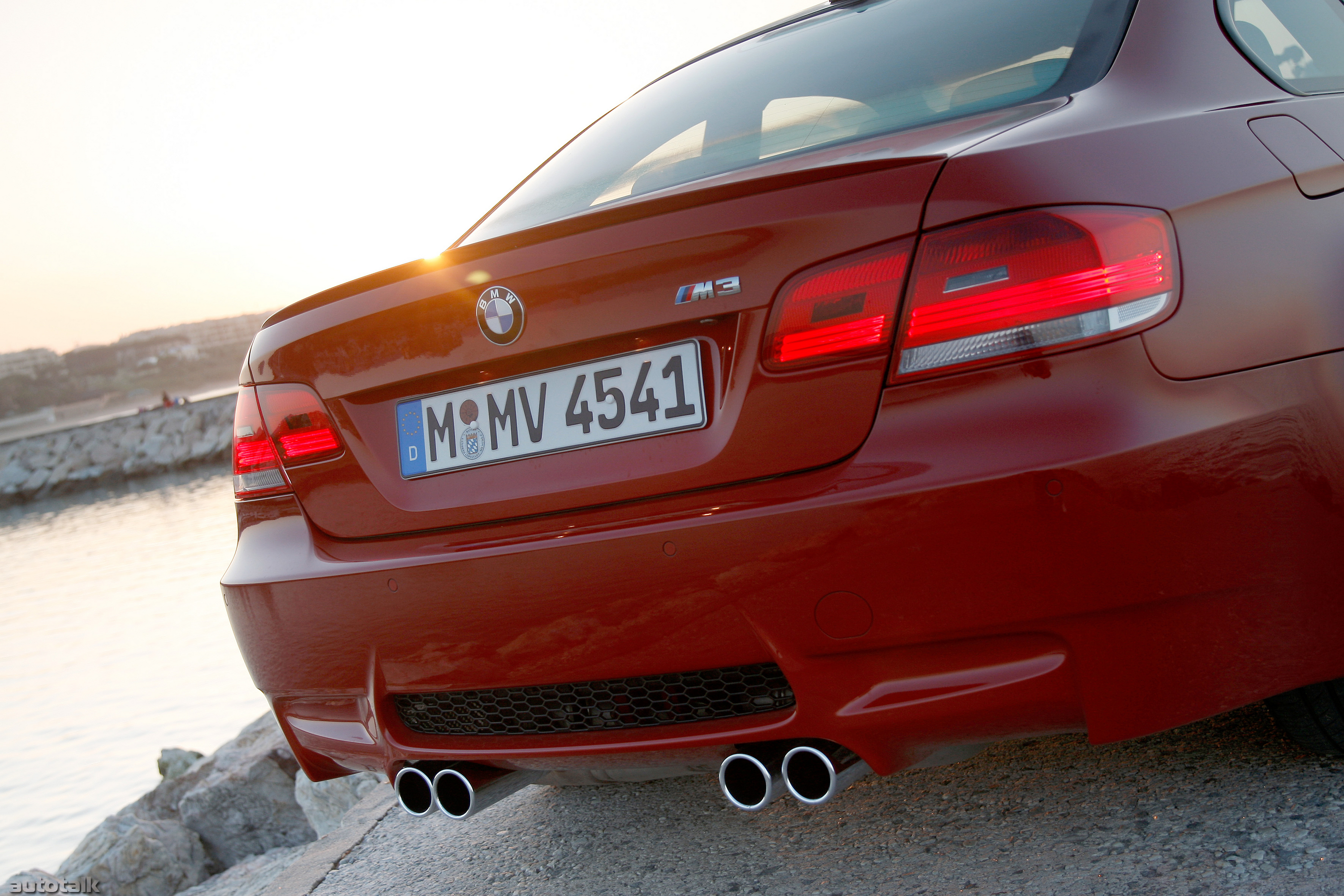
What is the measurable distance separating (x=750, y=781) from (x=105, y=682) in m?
6.72

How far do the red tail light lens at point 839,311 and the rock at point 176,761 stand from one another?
4.78 meters

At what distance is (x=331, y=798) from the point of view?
413 centimetres

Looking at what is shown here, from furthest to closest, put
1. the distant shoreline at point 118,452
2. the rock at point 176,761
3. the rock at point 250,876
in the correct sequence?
1. the distant shoreline at point 118,452
2. the rock at point 176,761
3. the rock at point 250,876

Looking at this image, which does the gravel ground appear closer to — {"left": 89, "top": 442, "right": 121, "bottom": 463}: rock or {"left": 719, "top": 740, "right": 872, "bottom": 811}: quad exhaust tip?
{"left": 719, "top": 740, "right": 872, "bottom": 811}: quad exhaust tip

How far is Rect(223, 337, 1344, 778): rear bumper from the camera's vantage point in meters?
1.31

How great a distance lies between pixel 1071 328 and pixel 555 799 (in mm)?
1788

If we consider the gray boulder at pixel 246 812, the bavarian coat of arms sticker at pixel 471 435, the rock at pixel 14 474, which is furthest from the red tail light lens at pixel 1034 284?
the rock at pixel 14 474

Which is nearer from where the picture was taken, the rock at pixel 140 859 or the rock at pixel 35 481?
the rock at pixel 140 859

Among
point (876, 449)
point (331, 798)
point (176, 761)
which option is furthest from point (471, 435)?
point (176, 761)

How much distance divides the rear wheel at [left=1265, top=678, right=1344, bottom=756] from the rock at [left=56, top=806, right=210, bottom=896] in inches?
155

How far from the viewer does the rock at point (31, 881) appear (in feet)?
12.4

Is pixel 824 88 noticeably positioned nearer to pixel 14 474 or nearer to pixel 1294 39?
pixel 1294 39

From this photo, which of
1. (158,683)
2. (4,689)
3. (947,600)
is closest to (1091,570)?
(947,600)

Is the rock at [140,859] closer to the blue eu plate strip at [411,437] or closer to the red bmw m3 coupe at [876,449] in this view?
the red bmw m3 coupe at [876,449]
